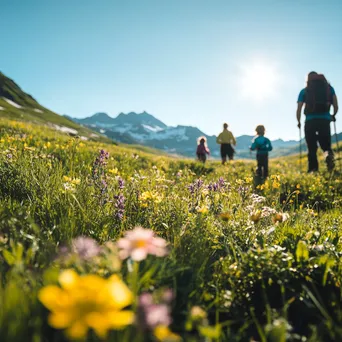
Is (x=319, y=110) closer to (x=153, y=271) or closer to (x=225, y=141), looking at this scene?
(x=225, y=141)

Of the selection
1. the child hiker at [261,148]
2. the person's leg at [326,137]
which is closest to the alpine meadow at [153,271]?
the child hiker at [261,148]

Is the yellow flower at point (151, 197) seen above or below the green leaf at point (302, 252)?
above

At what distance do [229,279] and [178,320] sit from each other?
53 cm

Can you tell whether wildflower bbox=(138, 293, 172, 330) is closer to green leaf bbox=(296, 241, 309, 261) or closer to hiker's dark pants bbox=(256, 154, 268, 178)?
green leaf bbox=(296, 241, 309, 261)

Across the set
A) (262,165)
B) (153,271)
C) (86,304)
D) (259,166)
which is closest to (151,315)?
(86,304)

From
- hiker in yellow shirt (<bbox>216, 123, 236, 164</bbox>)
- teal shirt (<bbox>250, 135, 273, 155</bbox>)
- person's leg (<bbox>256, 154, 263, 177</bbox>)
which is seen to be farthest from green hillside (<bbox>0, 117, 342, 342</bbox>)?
hiker in yellow shirt (<bbox>216, 123, 236, 164</bbox>)

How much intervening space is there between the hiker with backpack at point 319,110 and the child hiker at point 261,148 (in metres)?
1.59

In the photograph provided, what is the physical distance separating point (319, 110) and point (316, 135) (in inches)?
37.0

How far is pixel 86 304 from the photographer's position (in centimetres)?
100

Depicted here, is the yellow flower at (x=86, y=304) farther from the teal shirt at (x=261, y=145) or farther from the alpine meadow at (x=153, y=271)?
the teal shirt at (x=261, y=145)

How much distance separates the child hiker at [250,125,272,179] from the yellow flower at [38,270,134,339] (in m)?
10.4

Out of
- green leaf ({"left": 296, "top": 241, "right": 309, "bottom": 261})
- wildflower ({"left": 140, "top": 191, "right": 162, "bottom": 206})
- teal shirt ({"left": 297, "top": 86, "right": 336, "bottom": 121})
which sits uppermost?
teal shirt ({"left": 297, "top": 86, "right": 336, "bottom": 121})

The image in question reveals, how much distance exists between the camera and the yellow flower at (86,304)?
95cm

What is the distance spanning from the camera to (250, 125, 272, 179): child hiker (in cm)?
1121
